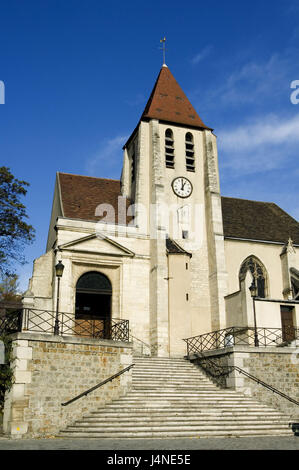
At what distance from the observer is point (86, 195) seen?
25.7m

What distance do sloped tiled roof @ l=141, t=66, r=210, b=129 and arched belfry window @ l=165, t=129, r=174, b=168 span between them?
2.56 feet

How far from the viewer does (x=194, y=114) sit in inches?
1131

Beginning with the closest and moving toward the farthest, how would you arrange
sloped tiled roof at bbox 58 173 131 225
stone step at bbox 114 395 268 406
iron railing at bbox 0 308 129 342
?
stone step at bbox 114 395 268 406 < iron railing at bbox 0 308 129 342 < sloped tiled roof at bbox 58 173 131 225

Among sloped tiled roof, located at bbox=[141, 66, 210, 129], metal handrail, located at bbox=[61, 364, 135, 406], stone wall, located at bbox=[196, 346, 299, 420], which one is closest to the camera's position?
metal handrail, located at bbox=[61, 364, 135, 406]

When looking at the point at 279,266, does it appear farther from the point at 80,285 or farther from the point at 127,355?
the point at 127,355

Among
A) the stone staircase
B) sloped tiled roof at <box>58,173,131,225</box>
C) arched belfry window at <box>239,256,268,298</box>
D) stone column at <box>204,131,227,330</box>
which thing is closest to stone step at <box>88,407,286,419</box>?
the stone staircase

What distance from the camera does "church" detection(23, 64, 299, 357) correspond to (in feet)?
70.8

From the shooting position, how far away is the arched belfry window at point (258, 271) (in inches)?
1006

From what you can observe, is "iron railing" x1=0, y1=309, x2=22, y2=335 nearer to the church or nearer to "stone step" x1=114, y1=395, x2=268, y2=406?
the church

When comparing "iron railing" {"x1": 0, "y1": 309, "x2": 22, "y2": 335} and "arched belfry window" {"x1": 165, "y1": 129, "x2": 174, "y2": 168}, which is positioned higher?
"arched belfry window" {"x1": 165, "y1": 129, "x2": 174, "y2": 168}

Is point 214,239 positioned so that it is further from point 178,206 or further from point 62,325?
point 62,325

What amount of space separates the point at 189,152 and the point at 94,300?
33.6 feet

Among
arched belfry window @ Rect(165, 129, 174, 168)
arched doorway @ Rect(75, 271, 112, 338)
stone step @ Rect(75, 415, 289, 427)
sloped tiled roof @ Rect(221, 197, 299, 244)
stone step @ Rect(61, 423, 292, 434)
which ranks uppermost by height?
arched belfry window @ Rect(165, 129, 174, 168)

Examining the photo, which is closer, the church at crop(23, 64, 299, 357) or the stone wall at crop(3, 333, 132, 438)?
the stone wall at crop(3, 333, 132, 438)
